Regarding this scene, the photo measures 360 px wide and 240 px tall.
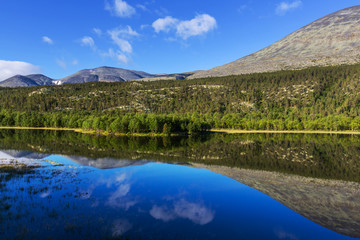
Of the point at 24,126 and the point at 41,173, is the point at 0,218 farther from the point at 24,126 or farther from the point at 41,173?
the point at 24,126

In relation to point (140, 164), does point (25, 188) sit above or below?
above

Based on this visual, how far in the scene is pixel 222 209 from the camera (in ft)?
73.9

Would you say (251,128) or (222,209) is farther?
(251,128)

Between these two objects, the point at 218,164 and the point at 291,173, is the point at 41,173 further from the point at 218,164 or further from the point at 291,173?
the point at 291,173

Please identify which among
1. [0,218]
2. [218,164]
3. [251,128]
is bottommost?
[251,128]

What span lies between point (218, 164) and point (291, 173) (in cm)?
1244

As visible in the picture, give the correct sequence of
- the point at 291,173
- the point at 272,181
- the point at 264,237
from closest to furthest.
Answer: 1. the point at 264,237
2. the point at 272,181
3. the point at 291,173

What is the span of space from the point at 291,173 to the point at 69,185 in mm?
30818

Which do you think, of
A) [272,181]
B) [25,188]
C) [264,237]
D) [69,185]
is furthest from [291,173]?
[25,188]

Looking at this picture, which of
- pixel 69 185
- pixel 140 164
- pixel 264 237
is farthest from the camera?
pixel 140 164

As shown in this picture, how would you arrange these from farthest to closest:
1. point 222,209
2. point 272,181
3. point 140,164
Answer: point 140,164, point 272,181, point 222,209

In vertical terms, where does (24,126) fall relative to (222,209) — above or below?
below

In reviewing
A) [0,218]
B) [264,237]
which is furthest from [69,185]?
[264,237]

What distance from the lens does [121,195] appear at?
25.1 meters
